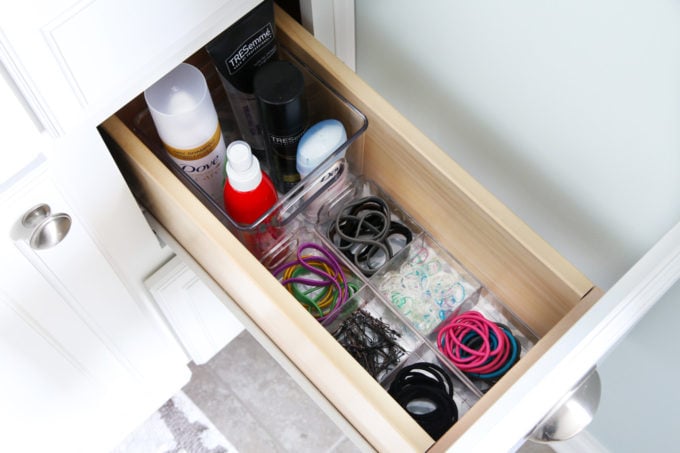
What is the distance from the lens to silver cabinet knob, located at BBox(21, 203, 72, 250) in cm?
62

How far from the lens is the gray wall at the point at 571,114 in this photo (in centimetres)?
58

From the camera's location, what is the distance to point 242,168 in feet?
2.19

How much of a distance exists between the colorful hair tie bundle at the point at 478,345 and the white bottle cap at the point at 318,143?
0.22 metres

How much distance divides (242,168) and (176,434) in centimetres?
69

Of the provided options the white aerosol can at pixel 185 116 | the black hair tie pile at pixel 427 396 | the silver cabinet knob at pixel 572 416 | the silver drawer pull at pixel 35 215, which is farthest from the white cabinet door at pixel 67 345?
the silver cabinet knob at pixel 572 416

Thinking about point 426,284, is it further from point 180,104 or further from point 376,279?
point 180,104

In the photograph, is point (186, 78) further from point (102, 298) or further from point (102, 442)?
point (102, 442)

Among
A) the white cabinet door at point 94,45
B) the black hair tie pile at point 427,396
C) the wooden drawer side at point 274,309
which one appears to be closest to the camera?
the white cabinet door at point 94,45

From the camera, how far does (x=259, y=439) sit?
3.95 ft

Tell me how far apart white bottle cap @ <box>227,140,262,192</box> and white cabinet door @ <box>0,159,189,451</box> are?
0.15m

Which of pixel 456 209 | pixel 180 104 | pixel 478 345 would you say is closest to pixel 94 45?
pixel 180 104

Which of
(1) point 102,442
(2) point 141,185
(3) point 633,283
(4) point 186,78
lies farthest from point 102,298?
(3) point 633,283

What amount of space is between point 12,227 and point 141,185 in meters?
0.14

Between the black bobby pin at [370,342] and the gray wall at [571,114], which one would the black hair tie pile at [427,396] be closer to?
the black bobby pin at [370,342]
